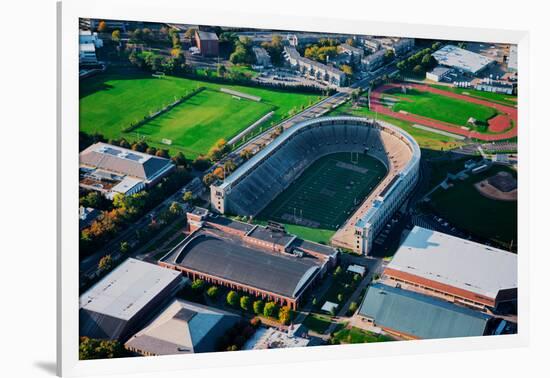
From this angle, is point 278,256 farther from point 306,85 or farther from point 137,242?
point 306,85

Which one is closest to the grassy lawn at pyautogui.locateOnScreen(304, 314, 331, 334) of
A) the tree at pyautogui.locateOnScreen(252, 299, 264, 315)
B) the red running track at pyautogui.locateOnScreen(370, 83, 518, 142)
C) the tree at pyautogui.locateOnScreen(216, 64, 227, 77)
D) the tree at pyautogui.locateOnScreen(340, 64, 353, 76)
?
the tree at pyautogui.locateOnScreen(252, 299, 264, 315)

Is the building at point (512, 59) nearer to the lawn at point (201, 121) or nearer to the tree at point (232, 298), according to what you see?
the lawn at point (201, 121)

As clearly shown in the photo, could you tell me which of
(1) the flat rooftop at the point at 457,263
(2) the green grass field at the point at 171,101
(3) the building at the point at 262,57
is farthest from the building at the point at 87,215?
(3) the building at the point at 262,57

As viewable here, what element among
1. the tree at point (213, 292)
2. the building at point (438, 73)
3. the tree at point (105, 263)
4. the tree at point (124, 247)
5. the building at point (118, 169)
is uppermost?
the building at point (438, 73)

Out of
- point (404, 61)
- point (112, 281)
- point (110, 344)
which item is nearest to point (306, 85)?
point (404, 61)

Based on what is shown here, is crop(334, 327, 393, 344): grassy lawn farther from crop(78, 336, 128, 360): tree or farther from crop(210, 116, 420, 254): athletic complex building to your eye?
crop(78, 336, 128, 360): tree

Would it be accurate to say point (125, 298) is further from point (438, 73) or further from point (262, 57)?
point (438, 73)
